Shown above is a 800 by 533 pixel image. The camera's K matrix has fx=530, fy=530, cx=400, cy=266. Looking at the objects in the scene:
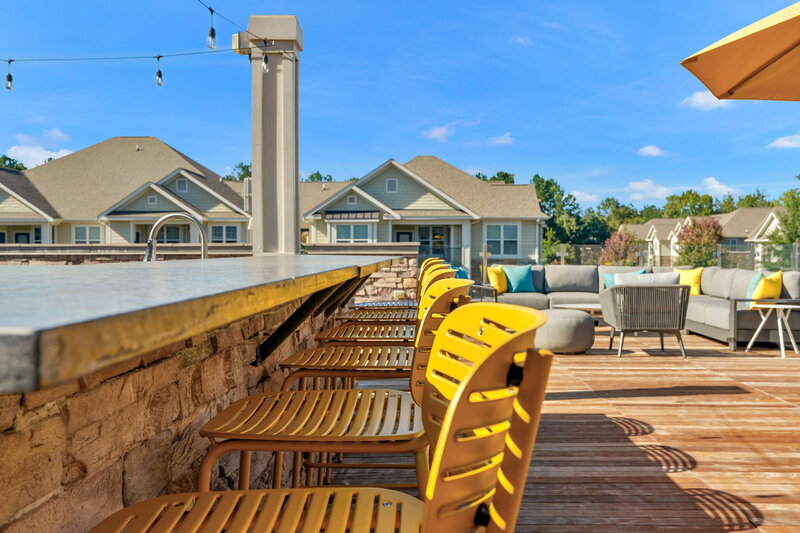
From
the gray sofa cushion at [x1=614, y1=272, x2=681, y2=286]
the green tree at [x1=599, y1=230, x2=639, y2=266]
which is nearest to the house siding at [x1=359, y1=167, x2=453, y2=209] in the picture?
the green tree at [x1=599, y1=230, x2=639, y2=266]

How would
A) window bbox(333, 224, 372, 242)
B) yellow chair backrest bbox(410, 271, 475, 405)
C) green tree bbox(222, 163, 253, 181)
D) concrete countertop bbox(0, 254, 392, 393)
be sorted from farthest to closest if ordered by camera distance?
green tree bbox(222, 163, 253, 181) → window bbox(333, 224, 372, 242) → yellow chair backrest bbox(410, 271, 475, 405) → concrete countertop bbox(0, 254, 392, 393)

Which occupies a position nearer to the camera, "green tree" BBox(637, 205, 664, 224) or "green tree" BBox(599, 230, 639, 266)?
"green tree" BBox(599, 230, 639, 266)

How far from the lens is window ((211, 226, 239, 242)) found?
21.7 meters

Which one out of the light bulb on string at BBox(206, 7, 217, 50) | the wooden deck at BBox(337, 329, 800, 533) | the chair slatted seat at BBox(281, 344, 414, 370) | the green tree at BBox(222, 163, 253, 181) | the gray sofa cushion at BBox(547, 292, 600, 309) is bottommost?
the wooden deck at BBox(337, 329, 800, 533)

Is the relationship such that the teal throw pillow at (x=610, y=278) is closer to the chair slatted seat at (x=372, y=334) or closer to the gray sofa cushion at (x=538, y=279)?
the gray sofa cushion at (x=538, y=279)

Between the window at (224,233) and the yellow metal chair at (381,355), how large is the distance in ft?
66.3

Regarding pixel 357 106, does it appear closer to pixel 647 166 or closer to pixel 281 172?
pixel 281 172

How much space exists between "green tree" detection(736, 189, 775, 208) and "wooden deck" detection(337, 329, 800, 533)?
5901 centimetres

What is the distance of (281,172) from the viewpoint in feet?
15.1

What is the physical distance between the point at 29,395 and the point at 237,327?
1.05 m

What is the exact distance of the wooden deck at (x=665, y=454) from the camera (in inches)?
94.5

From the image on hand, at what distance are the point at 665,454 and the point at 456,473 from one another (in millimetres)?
2838

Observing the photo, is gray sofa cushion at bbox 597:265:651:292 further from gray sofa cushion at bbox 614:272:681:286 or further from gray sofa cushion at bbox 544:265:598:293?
gray sofa cushion at bbox 614:272:681:286

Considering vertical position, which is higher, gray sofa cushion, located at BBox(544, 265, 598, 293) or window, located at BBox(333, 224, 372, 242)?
window, located at BBox(333, 224, 372, 242)
